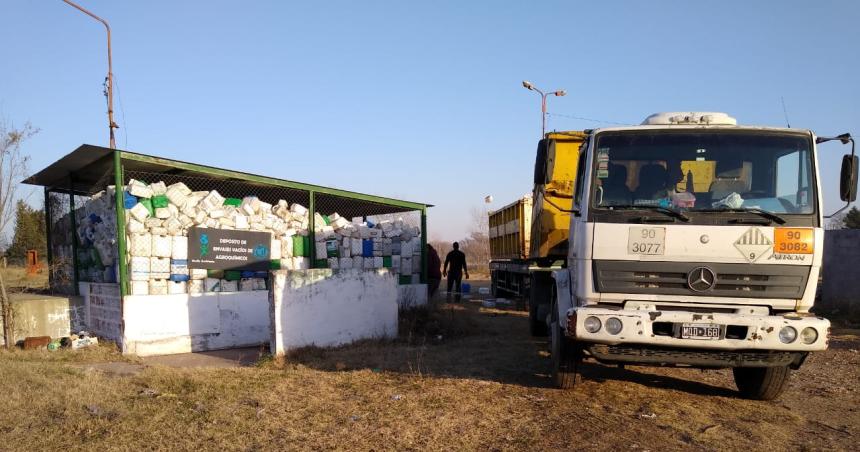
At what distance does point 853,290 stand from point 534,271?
36.9 feet

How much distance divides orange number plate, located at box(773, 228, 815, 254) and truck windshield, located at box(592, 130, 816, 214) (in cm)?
26

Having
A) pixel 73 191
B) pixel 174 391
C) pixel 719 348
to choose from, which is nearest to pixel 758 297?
pixel 719 348

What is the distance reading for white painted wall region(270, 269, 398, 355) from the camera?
26.4 feet

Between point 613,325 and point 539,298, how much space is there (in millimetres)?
3702

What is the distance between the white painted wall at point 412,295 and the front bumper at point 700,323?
728 centimetres

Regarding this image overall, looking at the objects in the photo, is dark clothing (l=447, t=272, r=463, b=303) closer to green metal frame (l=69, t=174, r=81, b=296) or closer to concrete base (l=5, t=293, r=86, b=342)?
green metal frame (l=69, t=174, r=81, b=296)

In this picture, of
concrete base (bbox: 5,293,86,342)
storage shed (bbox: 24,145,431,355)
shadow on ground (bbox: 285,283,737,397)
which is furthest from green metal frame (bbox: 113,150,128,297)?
shadow on ground (bbox: 285,283,737,397)

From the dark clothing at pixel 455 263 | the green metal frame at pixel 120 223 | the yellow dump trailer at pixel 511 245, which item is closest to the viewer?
the green metal frame at pixel 120 223

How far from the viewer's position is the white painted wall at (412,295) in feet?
40.9

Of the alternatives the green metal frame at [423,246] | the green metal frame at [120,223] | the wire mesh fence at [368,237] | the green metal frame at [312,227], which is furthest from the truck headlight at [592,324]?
the green metal frame at [423,246]

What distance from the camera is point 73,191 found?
1145 cm

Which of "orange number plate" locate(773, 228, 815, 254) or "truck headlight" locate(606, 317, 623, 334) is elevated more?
"orange number plate" locate(773, 228, 815, 254)

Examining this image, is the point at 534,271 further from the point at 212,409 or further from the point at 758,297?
the point at 212,409

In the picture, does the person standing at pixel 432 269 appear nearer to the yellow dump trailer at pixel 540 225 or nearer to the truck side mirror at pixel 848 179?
the yellow dump trailer at pixel 540 225
